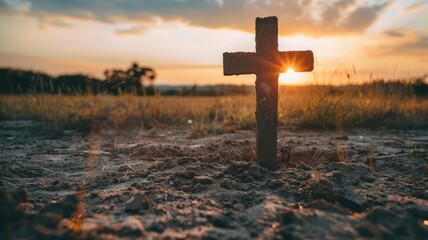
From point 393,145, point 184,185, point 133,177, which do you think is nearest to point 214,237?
point 184,185

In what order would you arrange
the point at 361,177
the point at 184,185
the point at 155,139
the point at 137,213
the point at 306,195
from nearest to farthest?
the point at 137,213 → the point at 306,195 → the point at 184,185 → the point at 361,177 → the point at 155,139

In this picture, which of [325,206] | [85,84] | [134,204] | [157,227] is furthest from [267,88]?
[85,84]

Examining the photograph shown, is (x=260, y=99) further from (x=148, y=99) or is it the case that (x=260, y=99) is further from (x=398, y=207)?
(x=148, y=99)

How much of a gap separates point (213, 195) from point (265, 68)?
44.8 inches

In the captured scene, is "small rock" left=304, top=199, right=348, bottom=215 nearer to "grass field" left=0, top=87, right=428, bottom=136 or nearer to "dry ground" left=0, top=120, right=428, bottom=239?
"dry ground" left=0, top=120, right=428, bottom=239

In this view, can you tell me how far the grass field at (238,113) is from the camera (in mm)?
5793

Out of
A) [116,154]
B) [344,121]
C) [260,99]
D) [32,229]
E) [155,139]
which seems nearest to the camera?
[32,229]

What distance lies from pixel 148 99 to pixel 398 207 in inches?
253

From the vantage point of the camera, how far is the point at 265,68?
297cm

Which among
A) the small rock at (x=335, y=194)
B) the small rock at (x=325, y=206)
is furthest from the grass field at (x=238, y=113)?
the small rock at (x=325, y=206)

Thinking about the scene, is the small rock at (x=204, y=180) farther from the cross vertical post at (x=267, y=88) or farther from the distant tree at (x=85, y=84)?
the distant tree at (x=85, y=84)

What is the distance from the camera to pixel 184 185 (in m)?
2.48

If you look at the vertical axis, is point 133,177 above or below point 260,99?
below

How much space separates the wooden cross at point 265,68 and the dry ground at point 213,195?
30 cm
